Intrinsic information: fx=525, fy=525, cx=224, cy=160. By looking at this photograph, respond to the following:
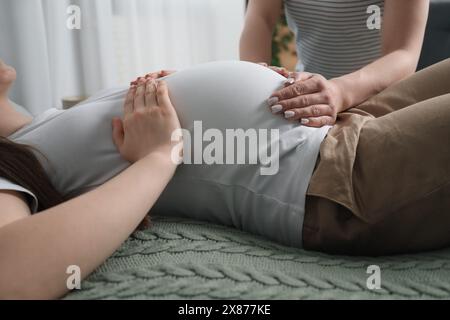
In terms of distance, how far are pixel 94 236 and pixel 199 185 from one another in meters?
0.23

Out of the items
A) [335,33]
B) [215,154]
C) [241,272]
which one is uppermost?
[335,33]

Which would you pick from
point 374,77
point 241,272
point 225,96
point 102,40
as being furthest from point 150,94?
point 102,40

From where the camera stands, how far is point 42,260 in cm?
59

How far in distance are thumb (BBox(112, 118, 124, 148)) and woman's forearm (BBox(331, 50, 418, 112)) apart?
0.41 meters

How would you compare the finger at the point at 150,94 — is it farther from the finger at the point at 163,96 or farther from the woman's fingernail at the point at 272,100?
the woman's fingernail at the point at 272,100

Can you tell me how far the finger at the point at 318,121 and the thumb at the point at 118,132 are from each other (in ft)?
0.95

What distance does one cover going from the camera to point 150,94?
858mm

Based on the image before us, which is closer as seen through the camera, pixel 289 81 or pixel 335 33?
pixel 289 81

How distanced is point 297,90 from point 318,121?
0.21 ft

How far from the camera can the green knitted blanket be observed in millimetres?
621

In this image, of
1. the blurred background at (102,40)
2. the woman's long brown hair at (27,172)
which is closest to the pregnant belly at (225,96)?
the woman's long brown hair at (27,172)

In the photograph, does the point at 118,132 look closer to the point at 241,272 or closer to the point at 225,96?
the point at 225,96

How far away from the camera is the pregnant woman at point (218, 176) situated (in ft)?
2.09
